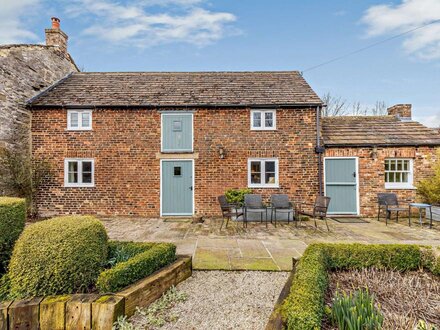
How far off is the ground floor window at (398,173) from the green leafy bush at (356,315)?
9.81 meters

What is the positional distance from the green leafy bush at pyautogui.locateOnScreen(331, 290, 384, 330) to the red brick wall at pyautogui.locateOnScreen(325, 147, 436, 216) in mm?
8994

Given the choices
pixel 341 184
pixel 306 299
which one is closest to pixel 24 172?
pixel 306 299

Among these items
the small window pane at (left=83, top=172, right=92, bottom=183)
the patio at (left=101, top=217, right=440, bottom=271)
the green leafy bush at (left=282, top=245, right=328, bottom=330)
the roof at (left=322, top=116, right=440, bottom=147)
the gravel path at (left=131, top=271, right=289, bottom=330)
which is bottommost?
the patio at (left=101, top=217, right=440, bottom=271)

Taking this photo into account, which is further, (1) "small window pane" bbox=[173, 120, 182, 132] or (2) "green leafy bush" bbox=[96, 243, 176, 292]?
(1) "small window pane" bbox=[173, 120, 182, 132]

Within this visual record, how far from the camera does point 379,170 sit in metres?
10.2

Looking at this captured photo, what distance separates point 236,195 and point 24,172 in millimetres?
8594

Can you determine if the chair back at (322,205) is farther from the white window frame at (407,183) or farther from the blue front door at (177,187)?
the blue front door at (177,187)

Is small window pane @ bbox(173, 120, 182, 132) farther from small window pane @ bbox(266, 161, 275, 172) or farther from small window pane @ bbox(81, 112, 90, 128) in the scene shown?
small window pane @ bbox(266, 161, 275, 172)

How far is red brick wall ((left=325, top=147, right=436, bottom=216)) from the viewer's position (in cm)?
1020

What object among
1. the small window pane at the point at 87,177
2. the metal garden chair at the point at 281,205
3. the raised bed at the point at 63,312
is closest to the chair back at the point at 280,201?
the metal garden chair at the point at 281,205

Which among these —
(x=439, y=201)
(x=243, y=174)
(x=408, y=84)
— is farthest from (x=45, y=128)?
(x=408, y=84)

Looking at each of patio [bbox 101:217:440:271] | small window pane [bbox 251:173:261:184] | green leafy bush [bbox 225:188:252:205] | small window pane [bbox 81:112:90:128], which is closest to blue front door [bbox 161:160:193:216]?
patio [bbox 101:217:440:271]

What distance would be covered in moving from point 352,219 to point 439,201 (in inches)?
133

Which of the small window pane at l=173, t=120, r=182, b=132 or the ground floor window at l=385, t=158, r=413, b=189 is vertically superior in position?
the small window pane at l=173, t=120, r=182, b=132
